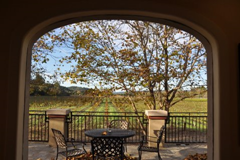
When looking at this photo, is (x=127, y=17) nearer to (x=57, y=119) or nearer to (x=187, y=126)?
(x=57, y=119)

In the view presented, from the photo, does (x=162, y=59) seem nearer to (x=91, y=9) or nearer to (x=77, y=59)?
(x=77, y=59)

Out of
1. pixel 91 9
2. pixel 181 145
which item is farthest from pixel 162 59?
pixel 91 9

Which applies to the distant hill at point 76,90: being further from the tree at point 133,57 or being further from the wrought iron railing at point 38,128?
→ the wrought iron railing at point 38,128

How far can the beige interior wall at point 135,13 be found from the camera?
2076 mm

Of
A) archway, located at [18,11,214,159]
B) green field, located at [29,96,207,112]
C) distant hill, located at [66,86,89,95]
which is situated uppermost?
archway, located at [18,11,214,159]

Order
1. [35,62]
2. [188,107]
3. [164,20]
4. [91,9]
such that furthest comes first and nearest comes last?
[188,107]
[35,62]
[164,20]
[91,9]

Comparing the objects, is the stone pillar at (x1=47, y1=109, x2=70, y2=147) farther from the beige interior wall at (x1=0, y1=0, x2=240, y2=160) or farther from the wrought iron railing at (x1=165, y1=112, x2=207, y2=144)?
the beige interior wall at (x1=0, y1=0, x2=240, y2=160)

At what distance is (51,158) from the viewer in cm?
433

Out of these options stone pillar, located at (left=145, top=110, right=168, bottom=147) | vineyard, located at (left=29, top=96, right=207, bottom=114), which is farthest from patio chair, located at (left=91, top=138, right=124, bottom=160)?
vineyard, located at (left=29, top=96, right=207, bottom=114)

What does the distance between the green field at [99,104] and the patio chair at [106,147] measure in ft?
11.9

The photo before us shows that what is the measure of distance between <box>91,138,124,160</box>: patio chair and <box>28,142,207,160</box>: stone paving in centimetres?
109

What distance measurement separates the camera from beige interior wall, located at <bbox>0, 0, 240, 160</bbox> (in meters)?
2.08
